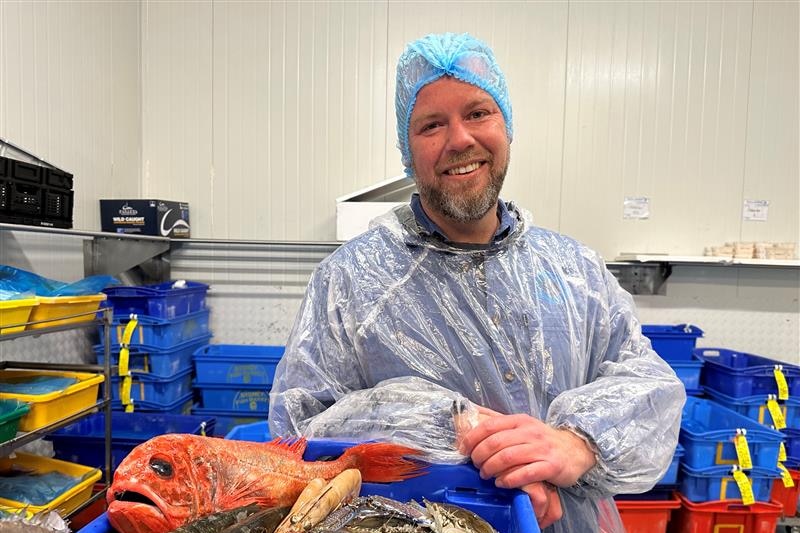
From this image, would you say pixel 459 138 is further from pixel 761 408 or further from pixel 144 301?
pixel 761 408

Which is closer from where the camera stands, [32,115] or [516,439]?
[516,439]

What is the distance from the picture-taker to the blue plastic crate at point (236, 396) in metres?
2.32

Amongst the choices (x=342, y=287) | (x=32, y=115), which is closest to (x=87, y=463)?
(x=32, y=115)

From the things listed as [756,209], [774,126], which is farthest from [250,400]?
[774,126]

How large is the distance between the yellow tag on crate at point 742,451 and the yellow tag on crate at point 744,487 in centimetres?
4

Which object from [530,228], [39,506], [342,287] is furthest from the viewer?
[39,506]

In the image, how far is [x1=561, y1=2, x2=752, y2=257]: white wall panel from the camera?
255 cm

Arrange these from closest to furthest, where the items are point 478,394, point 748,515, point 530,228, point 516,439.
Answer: point 516,439, point 478,394, point 530,228, point 748,515

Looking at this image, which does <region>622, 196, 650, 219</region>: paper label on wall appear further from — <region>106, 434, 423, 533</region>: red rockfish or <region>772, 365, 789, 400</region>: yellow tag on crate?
<region>106, 434, 423, 533</region>: red rockfish

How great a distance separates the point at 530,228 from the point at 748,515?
6.05ft

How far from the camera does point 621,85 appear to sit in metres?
2.60

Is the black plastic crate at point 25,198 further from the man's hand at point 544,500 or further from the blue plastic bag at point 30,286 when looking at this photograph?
the man's hand at point 544,500

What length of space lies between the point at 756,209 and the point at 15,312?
3651 millimetres

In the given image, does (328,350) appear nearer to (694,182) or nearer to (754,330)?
(694,182)
